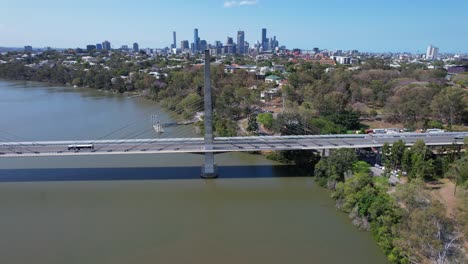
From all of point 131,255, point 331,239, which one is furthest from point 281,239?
point 131,255

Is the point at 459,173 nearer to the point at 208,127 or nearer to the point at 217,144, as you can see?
the point at 217,144

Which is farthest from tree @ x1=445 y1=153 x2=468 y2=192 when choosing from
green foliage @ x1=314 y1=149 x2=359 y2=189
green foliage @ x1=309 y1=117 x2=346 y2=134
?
green foliage @ x1=309 y1=117 x2=346 y2=134

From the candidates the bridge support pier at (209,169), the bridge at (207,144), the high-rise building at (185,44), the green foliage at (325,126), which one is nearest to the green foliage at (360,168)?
the bridge at (207,144)

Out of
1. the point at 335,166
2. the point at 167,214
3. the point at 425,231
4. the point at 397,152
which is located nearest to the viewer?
the point at 425,231

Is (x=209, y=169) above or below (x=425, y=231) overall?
below

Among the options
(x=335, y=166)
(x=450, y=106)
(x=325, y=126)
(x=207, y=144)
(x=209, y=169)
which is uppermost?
(x=450, y=106)

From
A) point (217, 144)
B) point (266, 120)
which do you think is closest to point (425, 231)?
point (217, 144)

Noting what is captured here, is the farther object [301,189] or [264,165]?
[264,165]

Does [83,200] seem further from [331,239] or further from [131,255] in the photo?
[331,239]
